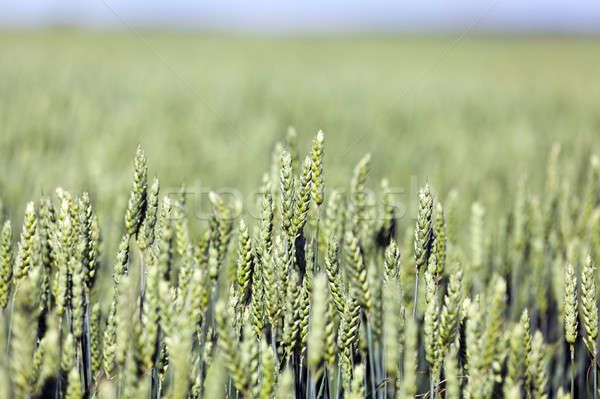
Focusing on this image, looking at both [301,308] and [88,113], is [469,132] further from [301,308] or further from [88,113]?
[301,308]

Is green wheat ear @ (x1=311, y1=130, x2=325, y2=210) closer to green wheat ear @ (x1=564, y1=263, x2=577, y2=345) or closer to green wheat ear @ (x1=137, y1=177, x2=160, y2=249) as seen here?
green wheat ear @ (x1=137, y1=177, x2=160, y2=249)

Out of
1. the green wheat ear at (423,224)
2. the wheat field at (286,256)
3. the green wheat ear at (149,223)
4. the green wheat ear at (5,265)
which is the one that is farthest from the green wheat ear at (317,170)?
the green wheat ear at (5,265)

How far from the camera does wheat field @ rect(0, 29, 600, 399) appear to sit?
2.57 ft

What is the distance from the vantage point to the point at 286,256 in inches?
35.2

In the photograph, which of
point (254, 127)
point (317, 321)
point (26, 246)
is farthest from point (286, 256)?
point (254, 127)

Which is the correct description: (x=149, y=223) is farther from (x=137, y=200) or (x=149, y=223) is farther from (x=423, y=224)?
(x=423, y=224)

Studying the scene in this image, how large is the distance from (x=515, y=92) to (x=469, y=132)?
118 inches

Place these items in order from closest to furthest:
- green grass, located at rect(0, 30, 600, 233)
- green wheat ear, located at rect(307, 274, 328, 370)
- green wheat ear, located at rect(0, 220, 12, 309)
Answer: green wheat ear, located at rect(307, 274, 328, 370) → green wheat ear, located at rect(0, 220, 12, 309) → green grass, located at rect(0, 30, 600, 233)

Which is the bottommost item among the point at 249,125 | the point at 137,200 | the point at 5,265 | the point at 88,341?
the point at 88,341

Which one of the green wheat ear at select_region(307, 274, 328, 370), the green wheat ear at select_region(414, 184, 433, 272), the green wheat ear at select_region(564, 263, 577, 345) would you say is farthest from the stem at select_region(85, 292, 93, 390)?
the green wheat ear at select_region(564, 263, 577, 345)

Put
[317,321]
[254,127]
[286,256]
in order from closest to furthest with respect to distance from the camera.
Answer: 1. [317,321]
2. [286,256]
3. [254,127]

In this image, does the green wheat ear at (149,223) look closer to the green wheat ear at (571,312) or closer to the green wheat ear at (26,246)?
the green wheat ear at (26,246)

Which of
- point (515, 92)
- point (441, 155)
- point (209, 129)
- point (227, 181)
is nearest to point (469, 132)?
point (441, 155)

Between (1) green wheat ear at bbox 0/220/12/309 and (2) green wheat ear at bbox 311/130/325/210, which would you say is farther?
(2) green wheat ear at bbox 311/130/325/210
